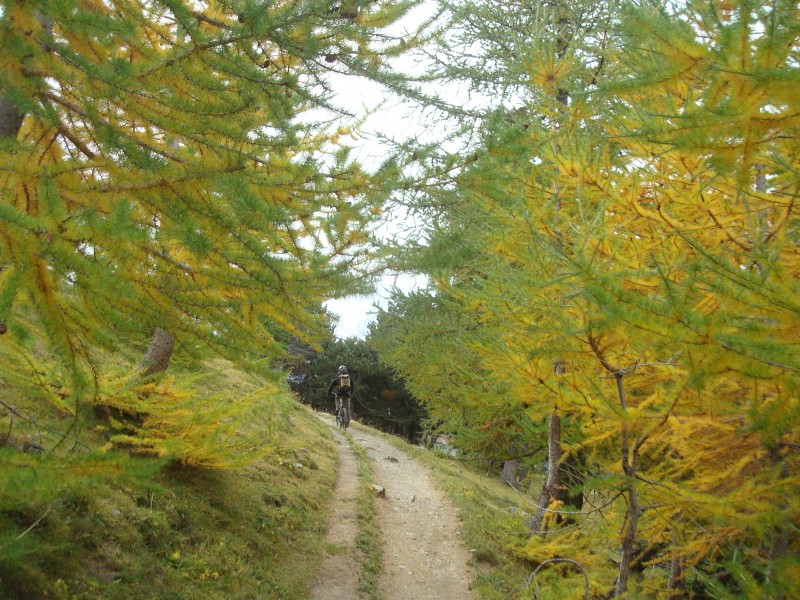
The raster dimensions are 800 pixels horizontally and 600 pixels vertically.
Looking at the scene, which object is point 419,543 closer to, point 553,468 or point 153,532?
point 553,468

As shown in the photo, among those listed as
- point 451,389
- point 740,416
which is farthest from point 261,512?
point 740,416

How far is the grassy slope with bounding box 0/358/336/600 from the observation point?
11.1ft

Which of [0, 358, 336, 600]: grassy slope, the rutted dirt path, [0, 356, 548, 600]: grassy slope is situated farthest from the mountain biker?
[0, 358, 336, 600]: grassy slope

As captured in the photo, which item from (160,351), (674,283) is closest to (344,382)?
(160,351)

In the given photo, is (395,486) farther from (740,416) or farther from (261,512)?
(740,416)

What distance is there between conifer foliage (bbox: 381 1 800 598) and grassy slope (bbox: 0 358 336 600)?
2.22 m

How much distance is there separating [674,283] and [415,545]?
723 cm

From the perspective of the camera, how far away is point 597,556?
14.1 ft

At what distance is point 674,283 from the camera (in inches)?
87.2

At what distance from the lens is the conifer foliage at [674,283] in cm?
172

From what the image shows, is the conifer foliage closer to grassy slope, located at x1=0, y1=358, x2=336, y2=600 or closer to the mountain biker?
grassy slope, located at x1=0, y1=358, x2=336, y2=600

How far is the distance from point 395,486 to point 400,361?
3.61 meters

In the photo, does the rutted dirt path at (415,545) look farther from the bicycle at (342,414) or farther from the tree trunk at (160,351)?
the bicycle at (342,414)

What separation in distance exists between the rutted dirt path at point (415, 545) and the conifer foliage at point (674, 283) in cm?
238
